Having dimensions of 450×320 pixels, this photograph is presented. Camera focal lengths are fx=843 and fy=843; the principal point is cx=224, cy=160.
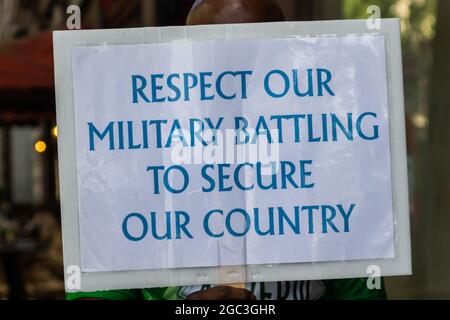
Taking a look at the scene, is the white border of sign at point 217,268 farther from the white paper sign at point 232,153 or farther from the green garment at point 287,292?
the green garment at point 287,292

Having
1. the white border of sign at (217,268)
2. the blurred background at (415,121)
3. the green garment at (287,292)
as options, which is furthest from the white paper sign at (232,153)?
the blurred background at (415,121)

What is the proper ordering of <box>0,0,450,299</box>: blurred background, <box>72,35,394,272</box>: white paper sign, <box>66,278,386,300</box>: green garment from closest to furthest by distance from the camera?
<box>72,35,394,272</box>: white paper sign
<box>66,278,386,300</box>: green garment
<box>0,0,450,299</box>: blurred background

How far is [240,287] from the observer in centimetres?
221

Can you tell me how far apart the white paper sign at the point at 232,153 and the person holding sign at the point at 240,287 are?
0.14 ft

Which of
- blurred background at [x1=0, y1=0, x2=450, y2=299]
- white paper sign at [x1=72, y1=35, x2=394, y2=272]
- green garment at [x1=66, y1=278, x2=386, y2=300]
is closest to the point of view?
white paper sign at [x1=72, y1=35, x2=394, y2=272]

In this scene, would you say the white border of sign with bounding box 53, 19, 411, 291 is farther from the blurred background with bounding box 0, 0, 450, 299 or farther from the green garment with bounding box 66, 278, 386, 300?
the blurred background with bounding box 0, 0, 450, 299

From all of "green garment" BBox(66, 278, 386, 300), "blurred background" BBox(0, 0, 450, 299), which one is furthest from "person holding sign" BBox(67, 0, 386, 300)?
"blurred background" BBox(0, 0, 450, 299)

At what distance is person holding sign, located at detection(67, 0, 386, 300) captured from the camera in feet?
7.26

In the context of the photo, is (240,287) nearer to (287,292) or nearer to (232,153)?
(287,292)

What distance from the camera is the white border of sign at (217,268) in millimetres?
2166

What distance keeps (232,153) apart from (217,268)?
0.30 m

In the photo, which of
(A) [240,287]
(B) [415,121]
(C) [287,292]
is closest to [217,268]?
(A) [240,287]

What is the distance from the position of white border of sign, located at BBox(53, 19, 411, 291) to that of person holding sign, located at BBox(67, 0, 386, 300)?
0.05 m

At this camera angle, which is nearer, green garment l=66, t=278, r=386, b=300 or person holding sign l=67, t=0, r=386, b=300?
person holding sign l=67, t=0, r=386, b=300
